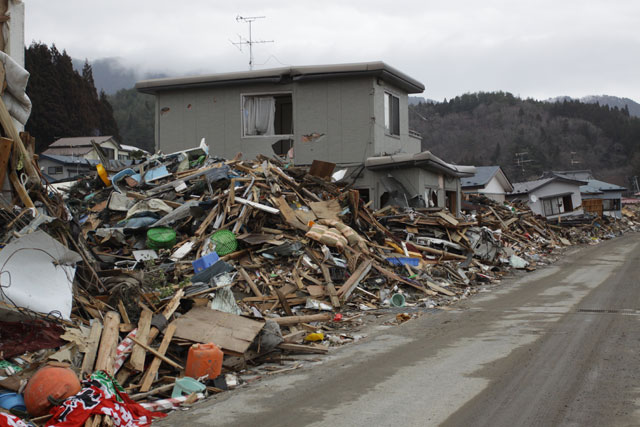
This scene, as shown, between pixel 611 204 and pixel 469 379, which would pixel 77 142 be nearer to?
pixel 611 204

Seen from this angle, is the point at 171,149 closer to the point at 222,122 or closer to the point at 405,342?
the point at 222,122

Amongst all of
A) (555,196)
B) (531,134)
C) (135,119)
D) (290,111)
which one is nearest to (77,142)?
(135,119)

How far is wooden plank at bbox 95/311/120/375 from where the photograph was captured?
23.7 ft

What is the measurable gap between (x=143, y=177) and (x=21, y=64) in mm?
7249

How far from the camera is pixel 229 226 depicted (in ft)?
47.2

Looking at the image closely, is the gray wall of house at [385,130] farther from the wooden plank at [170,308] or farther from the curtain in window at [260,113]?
the wooden plank at [170,308]

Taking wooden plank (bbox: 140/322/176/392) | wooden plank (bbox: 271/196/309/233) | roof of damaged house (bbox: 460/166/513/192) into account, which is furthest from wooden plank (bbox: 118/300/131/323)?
roof of damaged house (bbox: 460/166/513/192)

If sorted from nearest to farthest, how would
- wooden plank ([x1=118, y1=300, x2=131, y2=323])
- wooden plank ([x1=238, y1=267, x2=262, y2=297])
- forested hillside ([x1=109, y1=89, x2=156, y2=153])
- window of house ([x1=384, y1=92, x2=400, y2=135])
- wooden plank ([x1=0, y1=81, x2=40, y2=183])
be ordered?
wooden plank ([x1=118, y1=300, x2=131, y2=323]) → wooden plank ([x1=0, y1=81, x2=40, y2=183]) → wooden plank ([x1=238, y1=267, x2=262, y2=297]) → window of house ([x1=384, y1=92, x2=400, y2=135]) → forested hillside ([x1=109, y1=89, x2=156, y2=153])

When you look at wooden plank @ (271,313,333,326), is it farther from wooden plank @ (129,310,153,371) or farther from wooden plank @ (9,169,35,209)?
wooden plank @ (9,169,35,209)

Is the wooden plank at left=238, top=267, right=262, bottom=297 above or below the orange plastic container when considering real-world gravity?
above

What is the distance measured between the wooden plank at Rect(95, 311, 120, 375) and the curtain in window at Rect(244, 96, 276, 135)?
15.2 m

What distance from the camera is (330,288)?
12844 mm

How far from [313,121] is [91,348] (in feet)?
51.9

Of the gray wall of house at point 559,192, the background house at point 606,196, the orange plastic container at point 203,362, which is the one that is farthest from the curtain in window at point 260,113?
the background house at point 606,196
